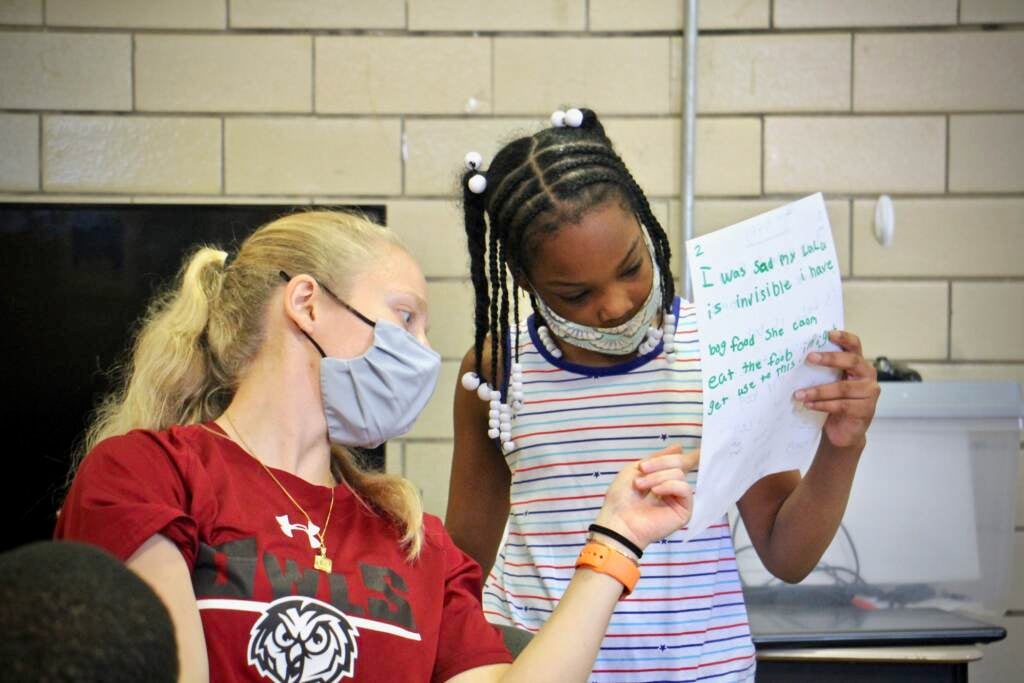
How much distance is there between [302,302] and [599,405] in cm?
40

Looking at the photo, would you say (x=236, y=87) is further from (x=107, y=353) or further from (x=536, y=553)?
(x=536, y=553)

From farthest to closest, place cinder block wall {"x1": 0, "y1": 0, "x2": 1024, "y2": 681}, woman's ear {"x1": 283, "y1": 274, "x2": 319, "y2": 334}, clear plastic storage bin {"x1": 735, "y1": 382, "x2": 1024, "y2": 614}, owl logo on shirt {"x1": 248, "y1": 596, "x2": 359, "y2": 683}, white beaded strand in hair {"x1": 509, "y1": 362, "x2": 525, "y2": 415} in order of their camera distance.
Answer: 1. cinder block wall {"x1": 0, "y1": 0, "x2": 1024, "y2": 681}
2. clear plastic storage bin {"x1": 735, "y1": 382, "x2": 1024, "y2": 614}
3. white beaded strand in hair {"x1": 509, "y1": 362, "x2": 525, "y2": 415}
4. woman's ear {"x1": 283, "y1": 274, "x2": 319, "y2": 334}
5. owl logo on shirt {"x1": 248, "y1": 596, "x2": 359, "y2": 683}

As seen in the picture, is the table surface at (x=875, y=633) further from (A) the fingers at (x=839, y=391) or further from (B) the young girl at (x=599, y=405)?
(A) the fingers at (x=839, y=391)

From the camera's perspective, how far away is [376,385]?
1294 mm

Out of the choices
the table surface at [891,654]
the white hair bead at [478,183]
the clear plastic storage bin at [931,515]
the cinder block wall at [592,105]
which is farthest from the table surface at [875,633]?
the cinder block wall at [592,105]

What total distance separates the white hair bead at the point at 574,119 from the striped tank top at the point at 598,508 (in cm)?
27

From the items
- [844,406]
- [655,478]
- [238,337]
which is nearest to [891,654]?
[844,406]

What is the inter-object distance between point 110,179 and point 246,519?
1577 millimetres

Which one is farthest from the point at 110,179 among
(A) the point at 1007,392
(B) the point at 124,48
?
(A) the point at 1007,392

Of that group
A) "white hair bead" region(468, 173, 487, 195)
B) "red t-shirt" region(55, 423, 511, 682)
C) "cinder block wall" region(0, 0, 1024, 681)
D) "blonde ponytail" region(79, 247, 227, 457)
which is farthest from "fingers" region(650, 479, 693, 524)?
"cinder block wall" region(0, 0, 1024, 681)

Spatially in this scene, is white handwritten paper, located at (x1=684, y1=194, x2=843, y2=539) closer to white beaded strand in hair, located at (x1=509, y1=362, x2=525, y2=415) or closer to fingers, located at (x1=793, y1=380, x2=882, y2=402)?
fingers, located at (x1=793, y1=380, x2=882, y2=402)

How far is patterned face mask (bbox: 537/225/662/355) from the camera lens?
A: 1315 mm

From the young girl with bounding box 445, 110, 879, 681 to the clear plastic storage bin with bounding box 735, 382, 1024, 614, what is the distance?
1.81 ft

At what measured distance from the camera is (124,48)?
8.16 feet
